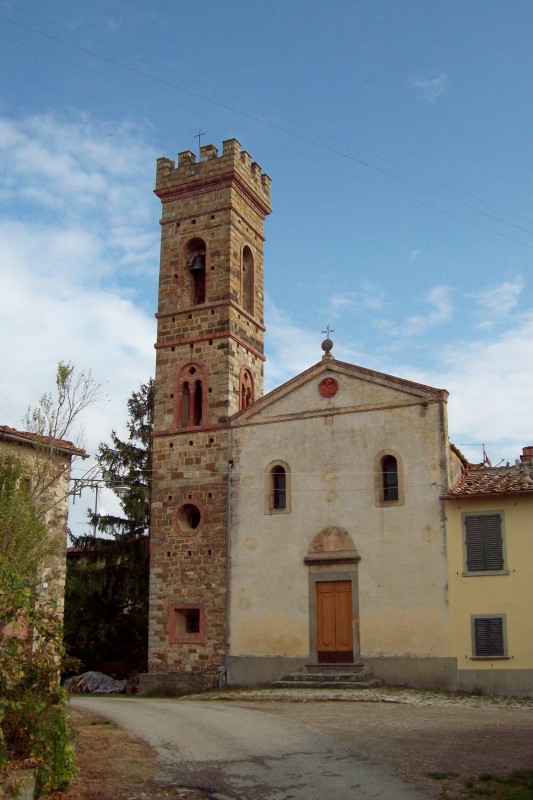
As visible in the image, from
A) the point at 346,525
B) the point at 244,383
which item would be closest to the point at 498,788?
the point at 346,525

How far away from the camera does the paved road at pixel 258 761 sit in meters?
9.72

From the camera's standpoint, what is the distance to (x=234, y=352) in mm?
27844

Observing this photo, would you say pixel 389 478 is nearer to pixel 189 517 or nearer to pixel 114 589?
pixel 189 517

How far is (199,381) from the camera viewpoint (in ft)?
91.9

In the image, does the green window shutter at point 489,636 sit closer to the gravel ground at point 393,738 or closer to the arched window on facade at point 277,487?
the gravel ground at point 393,738

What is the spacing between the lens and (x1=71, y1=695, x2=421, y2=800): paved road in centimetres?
Result: 972

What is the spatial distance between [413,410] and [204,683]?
9.83 metres

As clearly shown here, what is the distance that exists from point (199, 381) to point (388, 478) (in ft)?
23.4

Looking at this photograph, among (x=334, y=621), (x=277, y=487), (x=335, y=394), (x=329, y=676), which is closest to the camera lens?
(x=329, y=676)

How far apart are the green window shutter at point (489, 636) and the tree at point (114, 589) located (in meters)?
12.7

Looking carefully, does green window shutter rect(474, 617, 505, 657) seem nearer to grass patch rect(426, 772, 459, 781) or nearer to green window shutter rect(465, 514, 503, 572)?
green window shutter rect(465, 514, 503, 572)

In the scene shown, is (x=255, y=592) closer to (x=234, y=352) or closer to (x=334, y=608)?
(x=334, y=608)

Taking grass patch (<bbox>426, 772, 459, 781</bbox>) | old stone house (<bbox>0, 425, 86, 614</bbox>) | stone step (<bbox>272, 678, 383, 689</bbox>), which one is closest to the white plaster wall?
stone step (<bbox>272, 678, 383, 689</bbox>)

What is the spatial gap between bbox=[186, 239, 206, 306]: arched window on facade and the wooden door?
10789 millimetres
